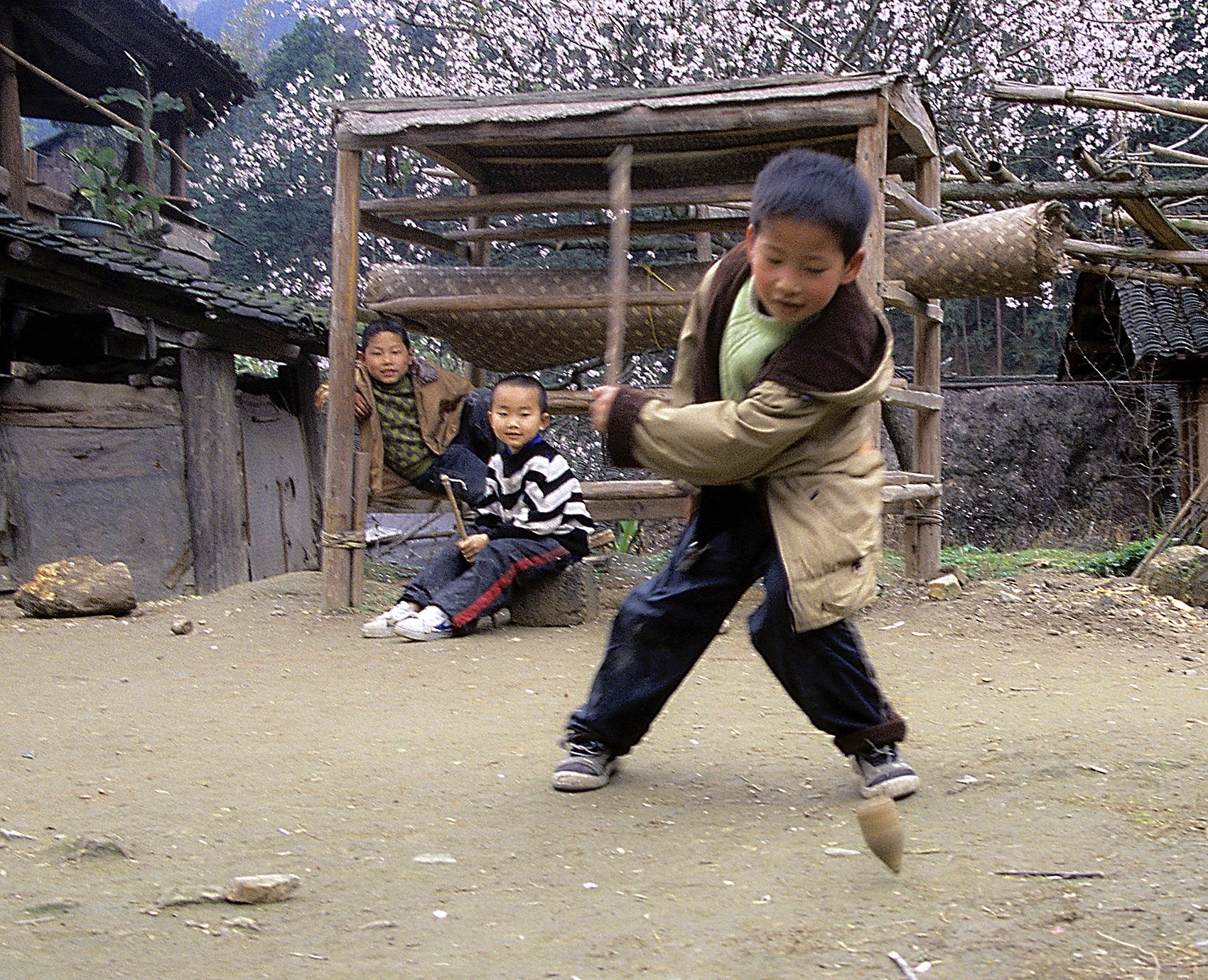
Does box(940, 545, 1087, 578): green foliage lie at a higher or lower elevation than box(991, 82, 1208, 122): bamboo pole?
lower

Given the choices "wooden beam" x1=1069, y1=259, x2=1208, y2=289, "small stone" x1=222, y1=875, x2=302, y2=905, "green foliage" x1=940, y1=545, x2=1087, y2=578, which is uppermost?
"wooden beam" x1=1069, y1=259, x2=1208, y2=289

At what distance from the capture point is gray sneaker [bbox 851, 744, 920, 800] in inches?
102

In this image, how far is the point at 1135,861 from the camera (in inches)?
83.7

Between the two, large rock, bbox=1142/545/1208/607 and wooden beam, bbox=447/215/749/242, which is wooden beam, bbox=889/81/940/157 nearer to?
wooden beam, bbox=447/215/749/242

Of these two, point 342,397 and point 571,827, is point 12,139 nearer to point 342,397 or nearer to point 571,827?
point 342,397

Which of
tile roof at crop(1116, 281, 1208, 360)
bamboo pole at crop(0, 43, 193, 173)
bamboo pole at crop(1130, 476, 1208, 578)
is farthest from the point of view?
tile roof at crop(1116, 281, 1208, 360)

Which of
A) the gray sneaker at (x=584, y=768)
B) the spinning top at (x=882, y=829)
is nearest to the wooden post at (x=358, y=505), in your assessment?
the gray sneaker at (x=584, y=768)

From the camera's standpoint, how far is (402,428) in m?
6.07

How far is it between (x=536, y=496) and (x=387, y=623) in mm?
840

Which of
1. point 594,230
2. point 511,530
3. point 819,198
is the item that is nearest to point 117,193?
point 594,230

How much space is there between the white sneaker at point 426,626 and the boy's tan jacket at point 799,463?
267cm

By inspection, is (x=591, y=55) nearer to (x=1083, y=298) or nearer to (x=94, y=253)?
(x=1083, y=298)

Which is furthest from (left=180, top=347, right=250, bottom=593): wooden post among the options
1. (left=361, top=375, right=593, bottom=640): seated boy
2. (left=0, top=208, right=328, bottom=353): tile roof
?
(left=361, top=375, right=593, bottom=640): seated boy

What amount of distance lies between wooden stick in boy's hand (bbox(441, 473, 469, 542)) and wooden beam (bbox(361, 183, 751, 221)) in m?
1.29
